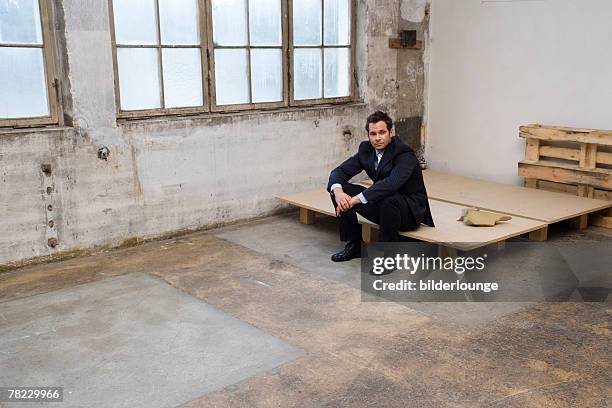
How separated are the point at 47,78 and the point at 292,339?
8.00ft

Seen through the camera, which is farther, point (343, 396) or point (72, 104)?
point (72, 104)

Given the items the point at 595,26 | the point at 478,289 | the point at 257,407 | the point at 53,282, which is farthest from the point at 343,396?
the point at 595,26

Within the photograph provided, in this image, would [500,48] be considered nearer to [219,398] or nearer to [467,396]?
[467,396]

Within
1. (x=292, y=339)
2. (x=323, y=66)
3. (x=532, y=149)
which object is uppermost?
(x=323, y=66)

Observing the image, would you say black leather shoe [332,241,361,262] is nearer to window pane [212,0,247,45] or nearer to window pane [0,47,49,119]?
window pane [212,0,247,45]

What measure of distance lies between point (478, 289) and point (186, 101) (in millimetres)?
2535

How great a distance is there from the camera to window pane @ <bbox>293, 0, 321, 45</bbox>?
531cm

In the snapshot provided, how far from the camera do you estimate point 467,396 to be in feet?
8.43

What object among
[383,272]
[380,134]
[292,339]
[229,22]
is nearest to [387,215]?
[383,272]

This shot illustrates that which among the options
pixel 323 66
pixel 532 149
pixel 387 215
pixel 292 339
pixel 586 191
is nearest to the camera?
pixel 292 339

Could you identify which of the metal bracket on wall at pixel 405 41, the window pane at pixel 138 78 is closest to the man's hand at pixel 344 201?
the window pane at pixel 138 78

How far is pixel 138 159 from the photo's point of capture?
4551mm

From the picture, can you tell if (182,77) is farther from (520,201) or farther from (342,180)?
(520,201)

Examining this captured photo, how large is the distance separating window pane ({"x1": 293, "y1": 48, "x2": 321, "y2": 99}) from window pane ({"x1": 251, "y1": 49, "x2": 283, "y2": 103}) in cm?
17
